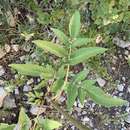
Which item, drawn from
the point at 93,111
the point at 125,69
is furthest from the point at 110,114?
the point at 125,69

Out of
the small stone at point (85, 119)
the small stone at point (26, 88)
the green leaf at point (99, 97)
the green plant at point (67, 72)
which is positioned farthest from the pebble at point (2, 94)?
the green leaf at point (99, 97)

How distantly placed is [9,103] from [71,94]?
119 centimetres

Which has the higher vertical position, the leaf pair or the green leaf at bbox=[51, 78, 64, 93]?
the leaf pair

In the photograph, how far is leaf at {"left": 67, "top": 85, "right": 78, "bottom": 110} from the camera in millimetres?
1550

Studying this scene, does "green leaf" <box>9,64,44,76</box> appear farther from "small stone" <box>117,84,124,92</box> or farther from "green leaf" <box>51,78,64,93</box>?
"small stone" <box>117,84,124,92</box>

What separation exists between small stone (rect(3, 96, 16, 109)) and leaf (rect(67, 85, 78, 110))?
116cm

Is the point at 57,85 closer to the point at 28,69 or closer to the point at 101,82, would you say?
the point at 28,69

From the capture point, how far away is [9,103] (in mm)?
2678

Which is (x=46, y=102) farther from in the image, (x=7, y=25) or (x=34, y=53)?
(x=7, y=25)

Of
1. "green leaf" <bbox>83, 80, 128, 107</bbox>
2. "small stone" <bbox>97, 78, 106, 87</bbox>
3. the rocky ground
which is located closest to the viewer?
"green leaf" <bbox>83, 80, 128, 107</bbox>

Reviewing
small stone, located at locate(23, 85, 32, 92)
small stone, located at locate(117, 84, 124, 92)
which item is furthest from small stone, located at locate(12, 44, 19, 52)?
small stone, located at locate(117, 84, 124, 92)

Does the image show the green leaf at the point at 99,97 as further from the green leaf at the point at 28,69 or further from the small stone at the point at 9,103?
the small stone at the point at 9,103

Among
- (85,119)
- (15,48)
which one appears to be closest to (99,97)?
(85,119)

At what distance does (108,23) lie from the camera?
2.69 meters
